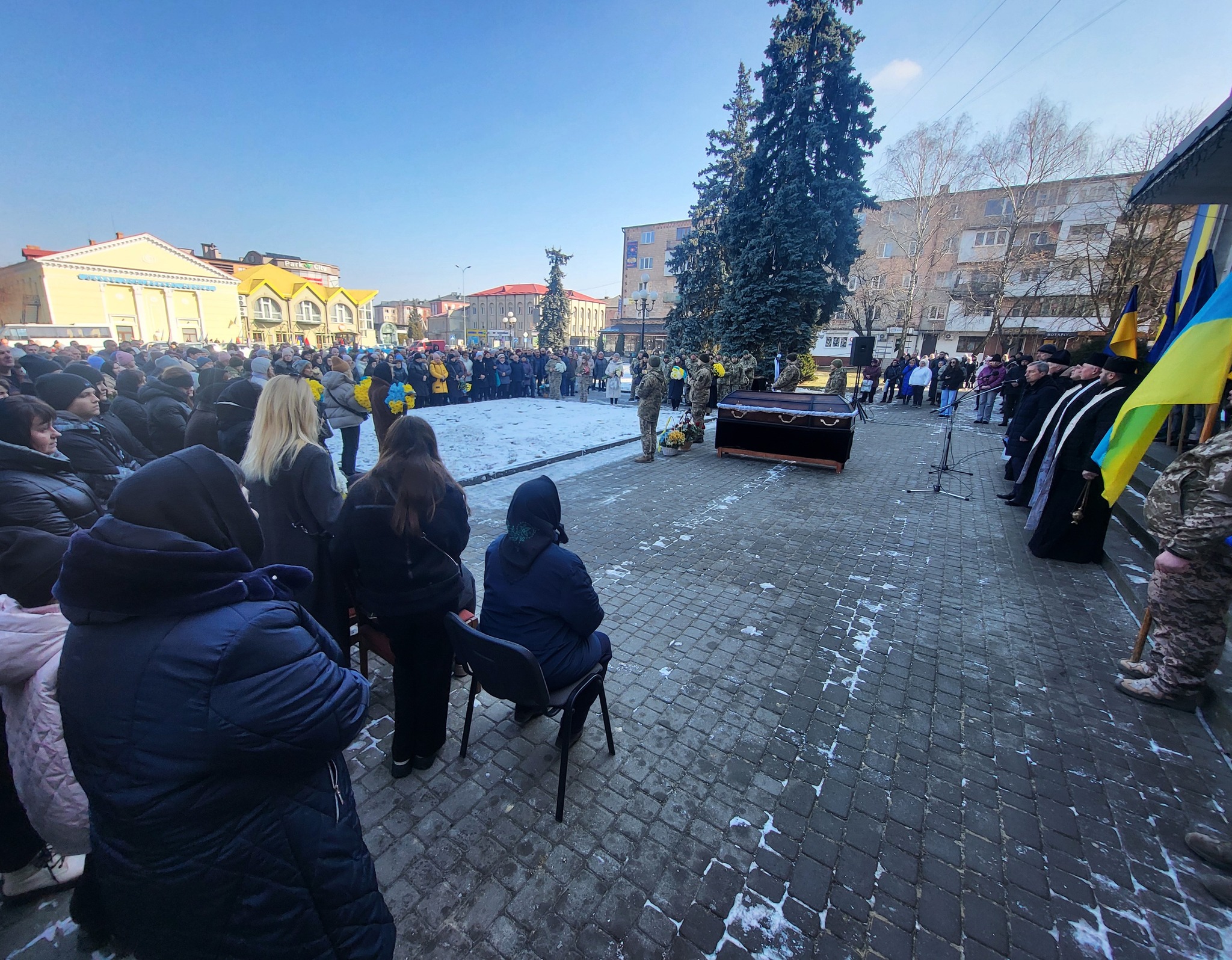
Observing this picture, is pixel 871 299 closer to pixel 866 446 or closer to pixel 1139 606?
Result: pixel 866 446

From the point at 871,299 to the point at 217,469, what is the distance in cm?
3654

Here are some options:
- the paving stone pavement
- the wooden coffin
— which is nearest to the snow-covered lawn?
the wooden coffin

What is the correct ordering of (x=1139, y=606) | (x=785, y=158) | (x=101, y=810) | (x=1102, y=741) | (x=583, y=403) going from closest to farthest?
(x=101, y=810)
(x=1102, y=741)
(x=1139, y=606)
(x=785, y=158)
(x=583, y=403)

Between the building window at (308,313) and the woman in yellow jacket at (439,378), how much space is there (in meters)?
43.6

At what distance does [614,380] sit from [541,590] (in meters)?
16.3

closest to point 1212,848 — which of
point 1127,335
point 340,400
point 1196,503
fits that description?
point 1196,503

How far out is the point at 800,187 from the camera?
1644cm

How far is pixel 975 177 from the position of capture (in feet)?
76.1

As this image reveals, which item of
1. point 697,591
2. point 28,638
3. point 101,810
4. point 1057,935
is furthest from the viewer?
point 697,591

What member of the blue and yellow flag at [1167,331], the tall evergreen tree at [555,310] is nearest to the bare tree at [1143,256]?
the blue and yellow flag at [1167,331]

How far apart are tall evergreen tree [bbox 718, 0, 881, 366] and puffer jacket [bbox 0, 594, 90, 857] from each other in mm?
17670

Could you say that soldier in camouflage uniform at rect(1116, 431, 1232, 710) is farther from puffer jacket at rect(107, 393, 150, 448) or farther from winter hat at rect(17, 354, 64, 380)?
winter hat at rect(17, 354, 64, 380)

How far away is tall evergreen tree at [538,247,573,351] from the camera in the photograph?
40.9m

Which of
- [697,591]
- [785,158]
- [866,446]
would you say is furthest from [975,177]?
[697,591]
